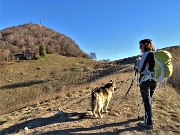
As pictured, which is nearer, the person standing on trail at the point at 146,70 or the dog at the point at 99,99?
the person standing on trail at the point at 146,70

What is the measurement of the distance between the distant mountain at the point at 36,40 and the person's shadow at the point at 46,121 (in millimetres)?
61546

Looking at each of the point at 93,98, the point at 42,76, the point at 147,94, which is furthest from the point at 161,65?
the point at 42,76

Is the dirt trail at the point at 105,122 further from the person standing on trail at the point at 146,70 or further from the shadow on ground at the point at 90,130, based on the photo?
the person standing on trail at the point at 146,70

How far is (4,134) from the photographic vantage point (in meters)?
11.4

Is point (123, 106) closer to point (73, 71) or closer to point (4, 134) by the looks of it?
point (4, 134)

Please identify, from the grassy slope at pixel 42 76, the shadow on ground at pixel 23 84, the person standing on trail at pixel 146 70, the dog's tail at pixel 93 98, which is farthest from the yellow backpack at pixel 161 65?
the shadow on ground at pixel 23 84

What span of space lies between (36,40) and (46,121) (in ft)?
250

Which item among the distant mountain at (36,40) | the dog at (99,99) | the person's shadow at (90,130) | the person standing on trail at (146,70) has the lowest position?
the person's shadow at (90,130)

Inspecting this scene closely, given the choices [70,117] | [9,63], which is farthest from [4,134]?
[9,63]

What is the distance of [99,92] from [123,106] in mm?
1814

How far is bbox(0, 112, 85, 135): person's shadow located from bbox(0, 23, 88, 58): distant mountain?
202 feet

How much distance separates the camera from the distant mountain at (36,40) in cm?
7881

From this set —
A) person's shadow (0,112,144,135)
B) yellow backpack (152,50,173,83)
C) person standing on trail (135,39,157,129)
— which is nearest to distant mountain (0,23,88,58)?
person's shadow (0,112,144,135)

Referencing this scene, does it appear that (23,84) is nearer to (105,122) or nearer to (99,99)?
(99,99)
